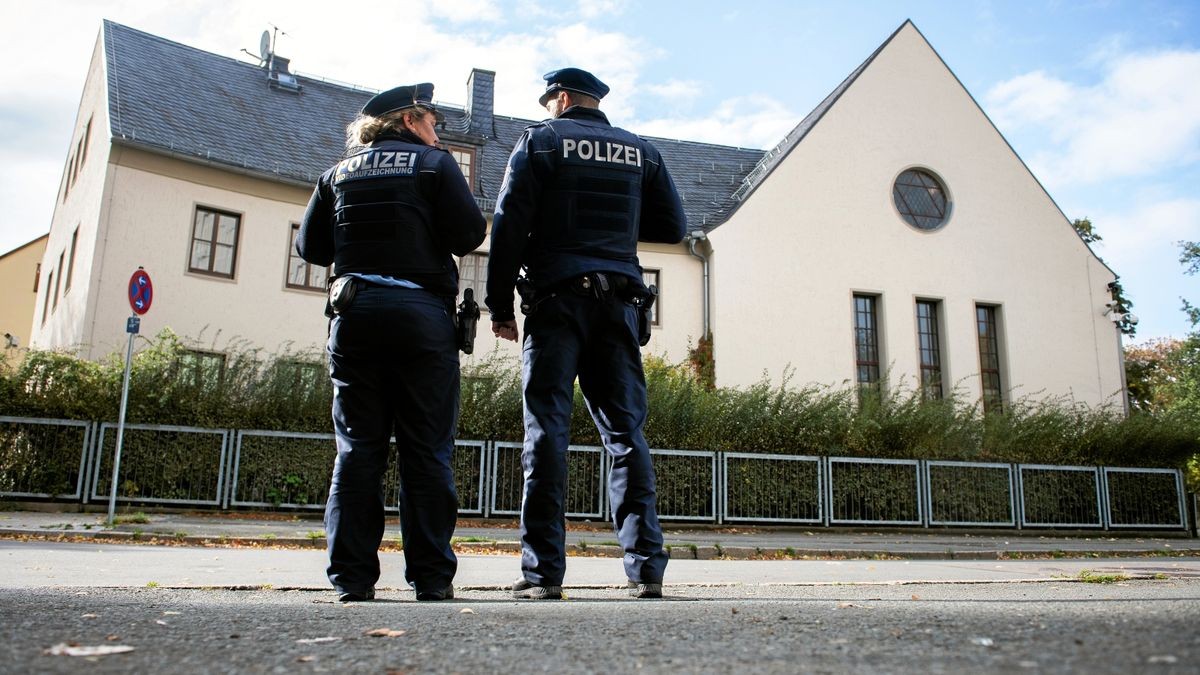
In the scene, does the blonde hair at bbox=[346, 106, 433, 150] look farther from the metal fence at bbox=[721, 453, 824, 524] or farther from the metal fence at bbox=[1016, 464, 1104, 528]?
the metal fence at bbox=[1016, 464, 1104, 528]

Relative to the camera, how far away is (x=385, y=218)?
413cm

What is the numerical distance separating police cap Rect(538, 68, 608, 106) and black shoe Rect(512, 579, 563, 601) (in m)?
2.38

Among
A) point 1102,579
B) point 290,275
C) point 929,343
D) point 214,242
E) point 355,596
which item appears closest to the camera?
point 355,596

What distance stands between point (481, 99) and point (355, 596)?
24.0 meters

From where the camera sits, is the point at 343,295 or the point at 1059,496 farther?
the point at 1059,496

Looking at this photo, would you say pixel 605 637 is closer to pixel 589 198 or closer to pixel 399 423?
pixel 399 423

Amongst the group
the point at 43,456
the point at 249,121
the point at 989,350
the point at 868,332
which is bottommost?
the point at 43,456

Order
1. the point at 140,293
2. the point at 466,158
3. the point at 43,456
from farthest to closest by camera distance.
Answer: the point at 466,158
the point at 43,456
the point at 140,293

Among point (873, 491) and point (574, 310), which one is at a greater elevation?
point (574, 310)

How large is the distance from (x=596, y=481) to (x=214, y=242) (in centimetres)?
1130

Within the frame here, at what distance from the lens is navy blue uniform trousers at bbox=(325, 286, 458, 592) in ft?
12.6

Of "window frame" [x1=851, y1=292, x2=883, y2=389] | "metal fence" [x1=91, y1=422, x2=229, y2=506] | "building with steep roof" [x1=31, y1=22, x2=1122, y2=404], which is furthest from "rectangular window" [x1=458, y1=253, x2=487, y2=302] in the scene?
"metal fence" [x1=91, y1=422, x2=229, y2=506]

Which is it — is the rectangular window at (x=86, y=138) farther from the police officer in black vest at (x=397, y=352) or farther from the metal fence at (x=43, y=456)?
the police officer in black vest at (x=397, y=352)

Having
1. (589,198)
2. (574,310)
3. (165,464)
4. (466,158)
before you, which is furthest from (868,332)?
(574,310)
